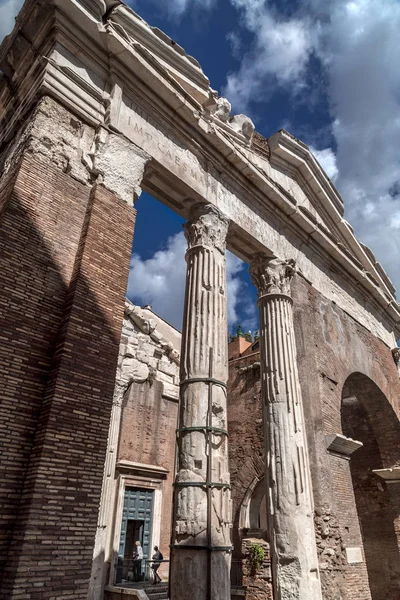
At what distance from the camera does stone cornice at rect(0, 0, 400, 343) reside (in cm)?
597

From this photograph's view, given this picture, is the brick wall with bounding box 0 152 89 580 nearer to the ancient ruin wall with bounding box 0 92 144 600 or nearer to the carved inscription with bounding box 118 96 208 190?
the ancient ruin wall with bounding box 0 92 144 600

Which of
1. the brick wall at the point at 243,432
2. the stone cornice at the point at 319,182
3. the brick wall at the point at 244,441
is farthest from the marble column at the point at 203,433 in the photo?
the brick wall at the point at 243,432

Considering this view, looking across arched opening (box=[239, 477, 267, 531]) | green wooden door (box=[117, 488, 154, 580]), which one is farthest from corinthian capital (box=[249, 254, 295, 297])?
green wooden door (box=[117, 488, 154, 580])

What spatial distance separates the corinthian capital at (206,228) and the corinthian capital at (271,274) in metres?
1.55

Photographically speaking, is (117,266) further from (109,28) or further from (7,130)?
(109,28)

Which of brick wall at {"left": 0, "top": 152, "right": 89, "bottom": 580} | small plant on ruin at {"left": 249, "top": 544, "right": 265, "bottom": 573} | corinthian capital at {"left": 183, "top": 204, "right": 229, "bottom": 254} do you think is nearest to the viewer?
brick wall at {"left": 0, "top": 152, "right": 89, "bottom": 580}

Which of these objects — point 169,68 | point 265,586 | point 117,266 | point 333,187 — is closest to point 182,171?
point 169,68

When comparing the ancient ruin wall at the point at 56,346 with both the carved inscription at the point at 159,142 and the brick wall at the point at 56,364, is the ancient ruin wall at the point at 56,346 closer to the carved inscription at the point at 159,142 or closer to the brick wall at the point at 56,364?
the brick wall at the point at 56,364

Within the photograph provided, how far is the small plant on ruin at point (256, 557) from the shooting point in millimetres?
8398

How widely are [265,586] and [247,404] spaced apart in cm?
533

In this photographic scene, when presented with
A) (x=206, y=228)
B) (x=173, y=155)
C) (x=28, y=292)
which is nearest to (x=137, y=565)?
(x=206, y=228)

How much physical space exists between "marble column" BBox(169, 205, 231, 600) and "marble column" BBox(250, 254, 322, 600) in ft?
5.24

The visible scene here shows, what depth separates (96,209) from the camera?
5410 millimetres

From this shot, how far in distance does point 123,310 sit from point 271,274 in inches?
168
